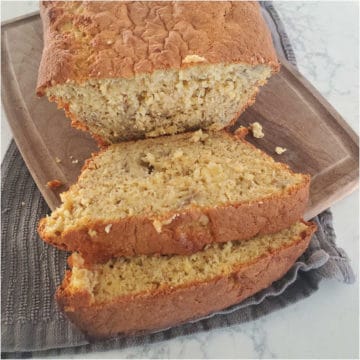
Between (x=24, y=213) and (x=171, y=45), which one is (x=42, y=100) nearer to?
(x=24, y=213)

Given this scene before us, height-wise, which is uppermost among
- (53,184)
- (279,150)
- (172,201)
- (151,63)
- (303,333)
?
(151,63)

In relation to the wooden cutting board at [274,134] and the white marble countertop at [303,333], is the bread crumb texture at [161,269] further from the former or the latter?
the wooden cutting board at [274,134]

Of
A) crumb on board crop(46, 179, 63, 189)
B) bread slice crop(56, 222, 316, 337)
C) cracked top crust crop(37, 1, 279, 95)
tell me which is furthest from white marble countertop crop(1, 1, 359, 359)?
cracked top crust crop(37, 1, 279, 95)

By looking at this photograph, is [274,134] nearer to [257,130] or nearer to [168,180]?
[257,130]

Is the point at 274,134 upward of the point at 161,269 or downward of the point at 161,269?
upward

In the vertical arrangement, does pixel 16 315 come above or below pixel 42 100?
below

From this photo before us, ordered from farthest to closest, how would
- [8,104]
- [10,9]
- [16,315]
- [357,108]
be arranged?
1. [10,9]
2. [357,108]
3. [8,104]
4. [16,315]

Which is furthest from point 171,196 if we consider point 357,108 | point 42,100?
point 357,108

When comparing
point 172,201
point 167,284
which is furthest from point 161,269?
point 172,201
